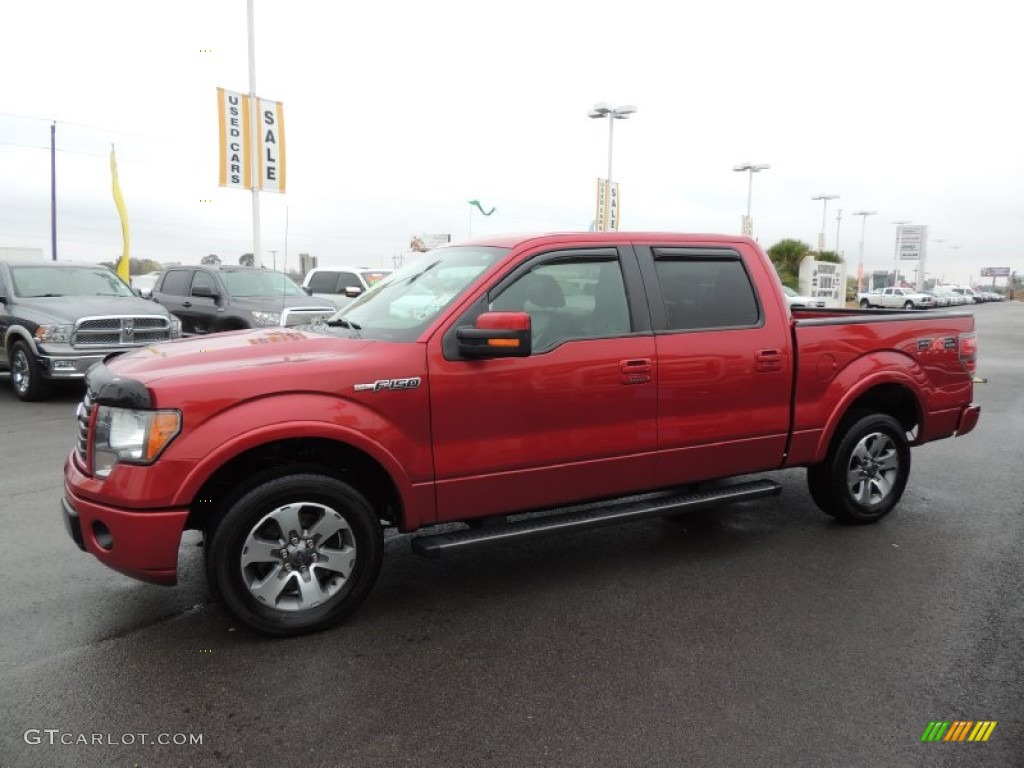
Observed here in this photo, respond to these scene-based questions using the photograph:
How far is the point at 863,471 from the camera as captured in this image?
538 centimetres

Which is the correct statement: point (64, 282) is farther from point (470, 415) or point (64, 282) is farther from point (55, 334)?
point (470, 415)

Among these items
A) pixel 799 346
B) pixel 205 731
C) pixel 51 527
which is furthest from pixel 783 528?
pixel 51 527

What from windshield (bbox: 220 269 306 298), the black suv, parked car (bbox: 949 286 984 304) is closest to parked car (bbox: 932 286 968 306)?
parked car (bbox: 949 286 984 304)

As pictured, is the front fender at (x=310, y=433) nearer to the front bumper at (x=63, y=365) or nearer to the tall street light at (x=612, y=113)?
the front bumper at (x=63, y=365)

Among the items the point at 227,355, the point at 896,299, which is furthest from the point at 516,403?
the point at 896,299

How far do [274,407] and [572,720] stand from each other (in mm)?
1855

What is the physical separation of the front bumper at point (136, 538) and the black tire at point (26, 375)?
26.5 feet

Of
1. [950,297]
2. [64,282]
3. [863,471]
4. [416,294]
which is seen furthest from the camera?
[950,297]

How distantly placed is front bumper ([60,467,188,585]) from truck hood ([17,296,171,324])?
7986 millimetres

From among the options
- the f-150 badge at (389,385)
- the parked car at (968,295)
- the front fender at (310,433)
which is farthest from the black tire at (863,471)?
the parked car at (968,295)

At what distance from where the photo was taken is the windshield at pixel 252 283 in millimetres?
13703

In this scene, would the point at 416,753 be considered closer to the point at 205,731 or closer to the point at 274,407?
the point at 205,731

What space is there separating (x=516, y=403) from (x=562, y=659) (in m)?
1.26
